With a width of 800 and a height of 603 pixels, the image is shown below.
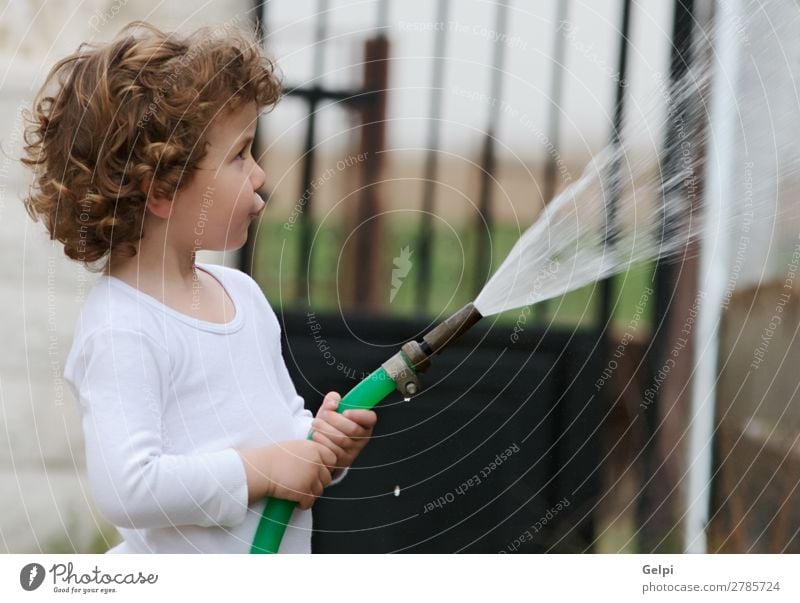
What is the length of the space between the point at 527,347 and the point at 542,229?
13 centimetres

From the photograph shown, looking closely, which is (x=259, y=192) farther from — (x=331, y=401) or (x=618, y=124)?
(x=618, y=124)

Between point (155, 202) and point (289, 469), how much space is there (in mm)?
277

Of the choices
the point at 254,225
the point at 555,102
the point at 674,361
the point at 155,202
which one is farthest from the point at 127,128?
the point at 674,361

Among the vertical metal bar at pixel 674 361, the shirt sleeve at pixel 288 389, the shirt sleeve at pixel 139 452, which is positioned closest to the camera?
the shirt sleeve at pixel 139 452

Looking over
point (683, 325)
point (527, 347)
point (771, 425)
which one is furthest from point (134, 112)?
point (771, 425)

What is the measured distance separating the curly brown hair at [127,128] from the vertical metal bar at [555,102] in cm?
32

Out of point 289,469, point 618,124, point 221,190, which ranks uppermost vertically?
point 618,124

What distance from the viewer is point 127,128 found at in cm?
95

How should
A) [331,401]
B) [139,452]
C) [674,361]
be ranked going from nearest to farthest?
1. [139,452]
2. [331,401]
3. [674,361]

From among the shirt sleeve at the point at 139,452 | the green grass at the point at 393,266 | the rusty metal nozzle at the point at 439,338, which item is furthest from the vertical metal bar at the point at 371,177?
the shirt sleeve at the point at 139,452

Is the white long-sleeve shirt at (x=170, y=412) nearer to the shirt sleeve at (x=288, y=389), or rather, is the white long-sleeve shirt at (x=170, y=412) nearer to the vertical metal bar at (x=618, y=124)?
the shirt sleeve at (x=288, y=389)

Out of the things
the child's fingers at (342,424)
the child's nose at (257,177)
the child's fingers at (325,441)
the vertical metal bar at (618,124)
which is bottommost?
the child's fingers at (325,441)

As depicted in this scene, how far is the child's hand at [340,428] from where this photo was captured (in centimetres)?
102

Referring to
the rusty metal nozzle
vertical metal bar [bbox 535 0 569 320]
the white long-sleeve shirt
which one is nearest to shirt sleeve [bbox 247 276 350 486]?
the white long-sleeve shirt
